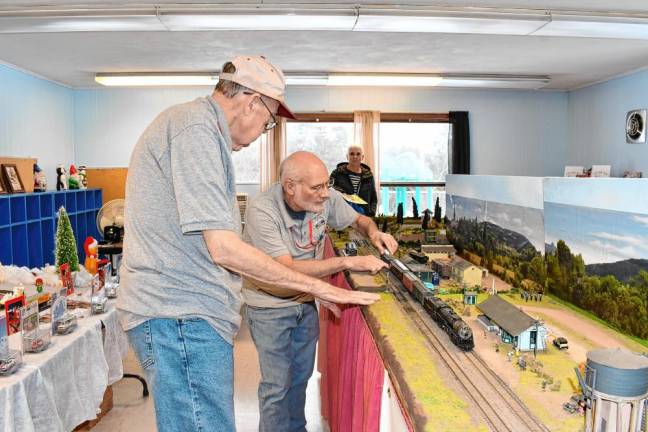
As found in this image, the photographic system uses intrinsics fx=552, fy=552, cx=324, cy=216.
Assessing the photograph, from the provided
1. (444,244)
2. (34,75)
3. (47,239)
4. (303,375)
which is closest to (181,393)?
(303,375)

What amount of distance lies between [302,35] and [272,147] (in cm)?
418

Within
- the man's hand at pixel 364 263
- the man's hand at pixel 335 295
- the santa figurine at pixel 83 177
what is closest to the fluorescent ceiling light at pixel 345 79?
the santa figurine at pixel 83 177

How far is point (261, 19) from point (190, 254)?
165 inches

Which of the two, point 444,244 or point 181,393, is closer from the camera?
point 181,393

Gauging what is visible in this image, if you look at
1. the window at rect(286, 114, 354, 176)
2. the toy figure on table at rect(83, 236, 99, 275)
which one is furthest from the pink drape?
the window at rect(286, 114, 354, 176)

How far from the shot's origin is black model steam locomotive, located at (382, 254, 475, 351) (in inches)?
81.6

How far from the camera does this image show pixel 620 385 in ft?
4.07

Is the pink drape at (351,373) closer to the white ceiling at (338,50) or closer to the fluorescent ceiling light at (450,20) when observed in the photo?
the fluorescent ceiling light at (450,20)

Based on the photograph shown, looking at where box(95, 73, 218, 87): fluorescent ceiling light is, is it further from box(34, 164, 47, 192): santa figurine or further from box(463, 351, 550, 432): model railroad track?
box(463, 351, 550, 432): model railroad track

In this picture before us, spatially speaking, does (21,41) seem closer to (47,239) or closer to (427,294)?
(47,239)

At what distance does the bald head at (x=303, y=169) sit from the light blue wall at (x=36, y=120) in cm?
623

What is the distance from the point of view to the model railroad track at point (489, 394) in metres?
1.47

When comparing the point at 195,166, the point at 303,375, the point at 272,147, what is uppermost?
the point at 272,147

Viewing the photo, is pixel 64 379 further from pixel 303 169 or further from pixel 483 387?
pixel 483 387
